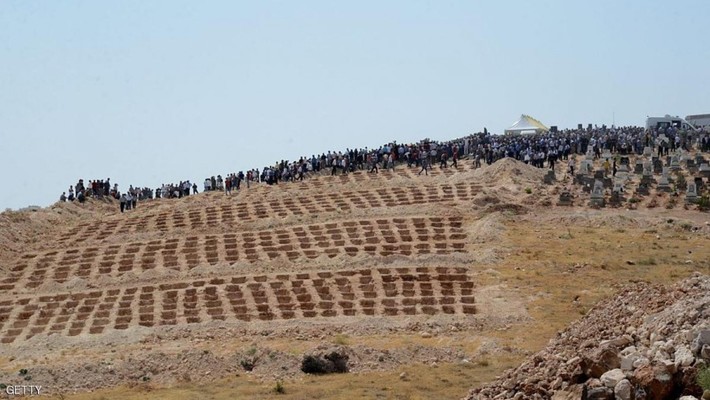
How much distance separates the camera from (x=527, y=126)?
74500mm

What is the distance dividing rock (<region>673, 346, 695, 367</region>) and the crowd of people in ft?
130

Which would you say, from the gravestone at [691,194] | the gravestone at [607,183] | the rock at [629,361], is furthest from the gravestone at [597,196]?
the rock at [629,361]

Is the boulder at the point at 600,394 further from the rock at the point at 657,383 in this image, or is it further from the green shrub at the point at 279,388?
the green shrub at the point at 279,388

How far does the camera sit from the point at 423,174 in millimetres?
54250

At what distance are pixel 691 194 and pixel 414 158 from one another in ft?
55.6

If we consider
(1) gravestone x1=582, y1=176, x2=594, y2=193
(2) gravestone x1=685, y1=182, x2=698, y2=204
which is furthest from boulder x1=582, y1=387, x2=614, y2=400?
(1) gravestone x1=582, y1=176, x2=594, y2=193

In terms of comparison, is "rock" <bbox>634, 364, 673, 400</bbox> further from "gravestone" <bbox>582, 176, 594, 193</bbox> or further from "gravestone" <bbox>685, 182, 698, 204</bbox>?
"gravestone" <bbox>582, 176, 594, 193</bbox>

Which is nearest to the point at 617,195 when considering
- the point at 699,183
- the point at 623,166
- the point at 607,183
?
the point at 607,183

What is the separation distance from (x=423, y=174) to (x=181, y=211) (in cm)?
1279

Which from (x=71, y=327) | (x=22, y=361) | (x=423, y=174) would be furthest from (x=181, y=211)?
(x=22, y=361)

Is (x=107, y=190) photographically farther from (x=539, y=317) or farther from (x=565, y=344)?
(x=565, y=344)

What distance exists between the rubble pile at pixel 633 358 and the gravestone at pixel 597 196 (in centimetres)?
2640

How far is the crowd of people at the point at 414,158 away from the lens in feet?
185

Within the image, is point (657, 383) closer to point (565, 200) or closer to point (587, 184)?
point (565, 200)
